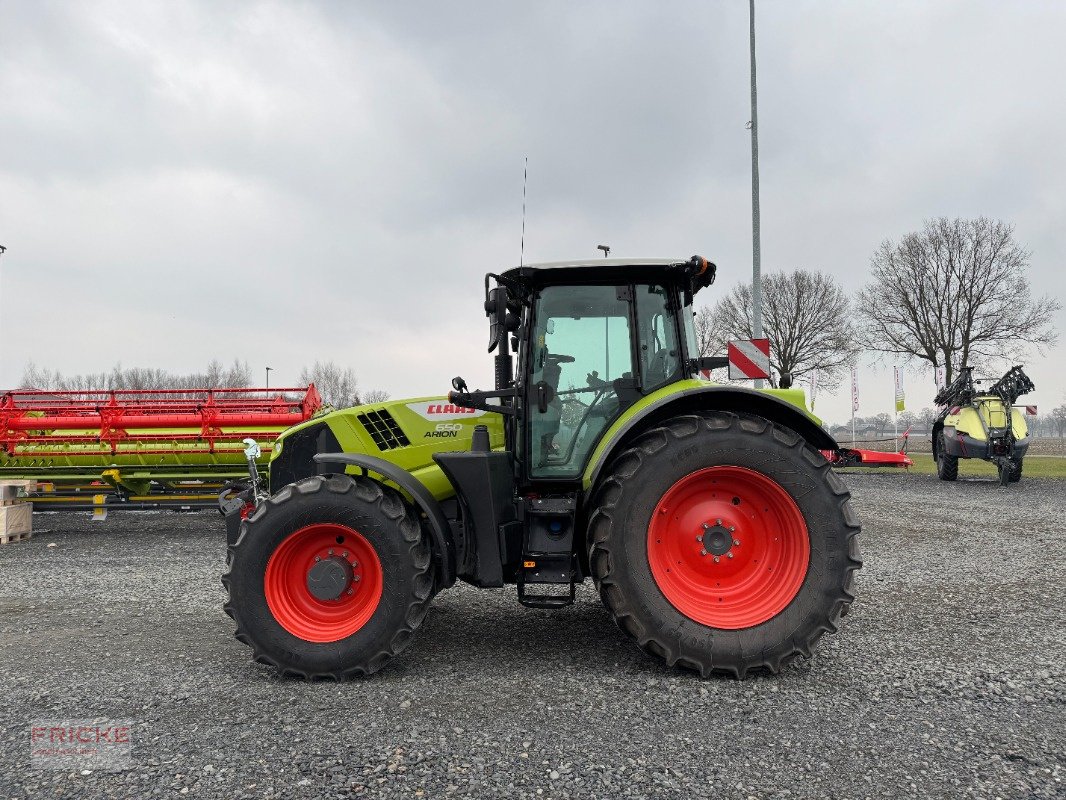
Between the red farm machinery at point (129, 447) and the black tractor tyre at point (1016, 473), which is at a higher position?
the red farm machinery at point (129, 447)

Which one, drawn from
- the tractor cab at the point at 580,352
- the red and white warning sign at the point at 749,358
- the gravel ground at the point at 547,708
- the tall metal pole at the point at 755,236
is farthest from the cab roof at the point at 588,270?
the tall metal pole at the point at 755,236

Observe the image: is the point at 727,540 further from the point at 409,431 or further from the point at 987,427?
the point at 987,427

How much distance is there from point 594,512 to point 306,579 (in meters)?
1.53

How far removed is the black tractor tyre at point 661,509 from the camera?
11.3 ft

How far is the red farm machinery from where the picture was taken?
899 cm

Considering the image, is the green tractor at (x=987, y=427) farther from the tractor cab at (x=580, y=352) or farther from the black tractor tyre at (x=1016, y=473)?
the tractor cab at (x=580, y=352)

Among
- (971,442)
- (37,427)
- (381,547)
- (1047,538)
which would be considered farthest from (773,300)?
(381,547)

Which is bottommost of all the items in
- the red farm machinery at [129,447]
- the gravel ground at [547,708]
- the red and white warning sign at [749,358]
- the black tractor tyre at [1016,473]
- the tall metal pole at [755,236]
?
the gravel ground at [547,708]

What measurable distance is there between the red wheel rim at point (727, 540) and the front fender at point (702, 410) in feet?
1.22

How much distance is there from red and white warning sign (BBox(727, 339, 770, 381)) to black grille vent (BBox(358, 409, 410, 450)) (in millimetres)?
5035

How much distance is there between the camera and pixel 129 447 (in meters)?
8.96

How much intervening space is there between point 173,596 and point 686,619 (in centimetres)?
409

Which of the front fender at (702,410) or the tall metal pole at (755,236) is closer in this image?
the front fender at (702,410)

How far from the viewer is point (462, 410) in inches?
169
